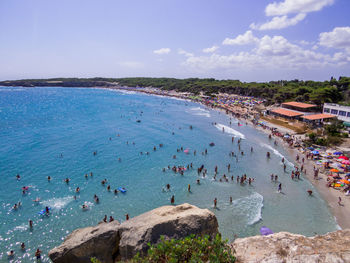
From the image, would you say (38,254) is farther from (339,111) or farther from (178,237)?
(339,111)

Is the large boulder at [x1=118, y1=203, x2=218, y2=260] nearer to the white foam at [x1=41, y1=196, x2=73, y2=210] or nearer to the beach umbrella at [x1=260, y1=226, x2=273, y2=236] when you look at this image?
the beach umbrella at [x1=260, y1=226, x2=273, y2=236]

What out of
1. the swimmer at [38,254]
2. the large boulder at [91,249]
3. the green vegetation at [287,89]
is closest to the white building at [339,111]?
the green vegetation at [287,89]

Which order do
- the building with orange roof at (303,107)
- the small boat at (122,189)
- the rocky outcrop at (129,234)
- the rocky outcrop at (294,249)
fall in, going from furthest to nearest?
the building with orange roof at (303,107)
the small boat at (122,189)
the rocky outcrop at (129,234)
the rocky outcrop at (294,249)

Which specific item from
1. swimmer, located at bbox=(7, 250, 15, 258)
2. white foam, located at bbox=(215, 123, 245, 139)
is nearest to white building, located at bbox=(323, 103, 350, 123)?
white foam, located at bbox=(215, 123, 245, 139)

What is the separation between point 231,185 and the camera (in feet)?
82.9

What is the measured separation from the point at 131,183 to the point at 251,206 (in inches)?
519

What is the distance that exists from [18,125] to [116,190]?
42967mm

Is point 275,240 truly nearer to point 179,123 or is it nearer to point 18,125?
point 179,123

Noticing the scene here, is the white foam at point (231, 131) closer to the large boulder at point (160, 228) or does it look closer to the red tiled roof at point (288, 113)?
the red tiled roof at point (288, 113)

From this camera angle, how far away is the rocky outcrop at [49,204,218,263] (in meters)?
8.70

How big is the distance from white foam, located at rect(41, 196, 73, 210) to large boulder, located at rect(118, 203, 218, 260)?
1416 cm

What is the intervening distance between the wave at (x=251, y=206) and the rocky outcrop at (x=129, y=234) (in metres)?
10.8

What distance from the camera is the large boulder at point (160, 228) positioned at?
8547 millimetres

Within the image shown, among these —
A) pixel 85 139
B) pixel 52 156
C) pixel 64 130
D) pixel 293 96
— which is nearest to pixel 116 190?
pixel 52 156
